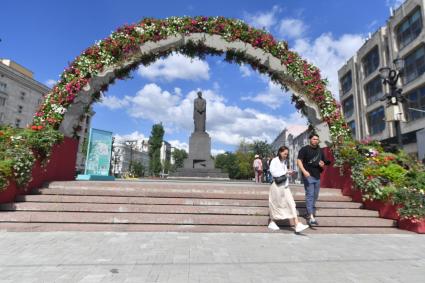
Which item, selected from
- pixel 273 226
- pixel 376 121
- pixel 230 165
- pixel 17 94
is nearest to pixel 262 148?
pixel 230 165

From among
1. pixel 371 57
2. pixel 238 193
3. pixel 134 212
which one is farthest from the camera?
pixel 371 57

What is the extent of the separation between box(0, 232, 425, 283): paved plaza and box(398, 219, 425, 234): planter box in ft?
2.59

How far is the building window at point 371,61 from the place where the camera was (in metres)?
34.5

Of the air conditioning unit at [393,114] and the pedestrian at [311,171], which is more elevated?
the air conditioning unit at [393,114]

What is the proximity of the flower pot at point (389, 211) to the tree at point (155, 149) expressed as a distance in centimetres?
7706

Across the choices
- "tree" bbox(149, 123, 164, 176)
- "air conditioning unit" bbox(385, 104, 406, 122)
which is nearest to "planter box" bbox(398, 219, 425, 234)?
"air conditioning unit" bbox(385, 104, 406, 122)

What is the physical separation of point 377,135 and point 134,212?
34888mm

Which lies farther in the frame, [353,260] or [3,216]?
[3,216]

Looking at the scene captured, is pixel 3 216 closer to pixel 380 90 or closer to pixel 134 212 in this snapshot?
pixel 134 212

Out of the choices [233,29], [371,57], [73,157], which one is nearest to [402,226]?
[233,29]

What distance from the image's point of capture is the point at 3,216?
20.0 feet

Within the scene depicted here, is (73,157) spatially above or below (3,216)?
above

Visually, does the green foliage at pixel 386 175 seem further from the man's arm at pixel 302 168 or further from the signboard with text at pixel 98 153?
the signboard with text at pixel 98 153

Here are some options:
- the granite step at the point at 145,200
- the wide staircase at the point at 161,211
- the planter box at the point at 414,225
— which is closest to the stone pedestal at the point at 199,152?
the wide staircase at the point at 161,211
